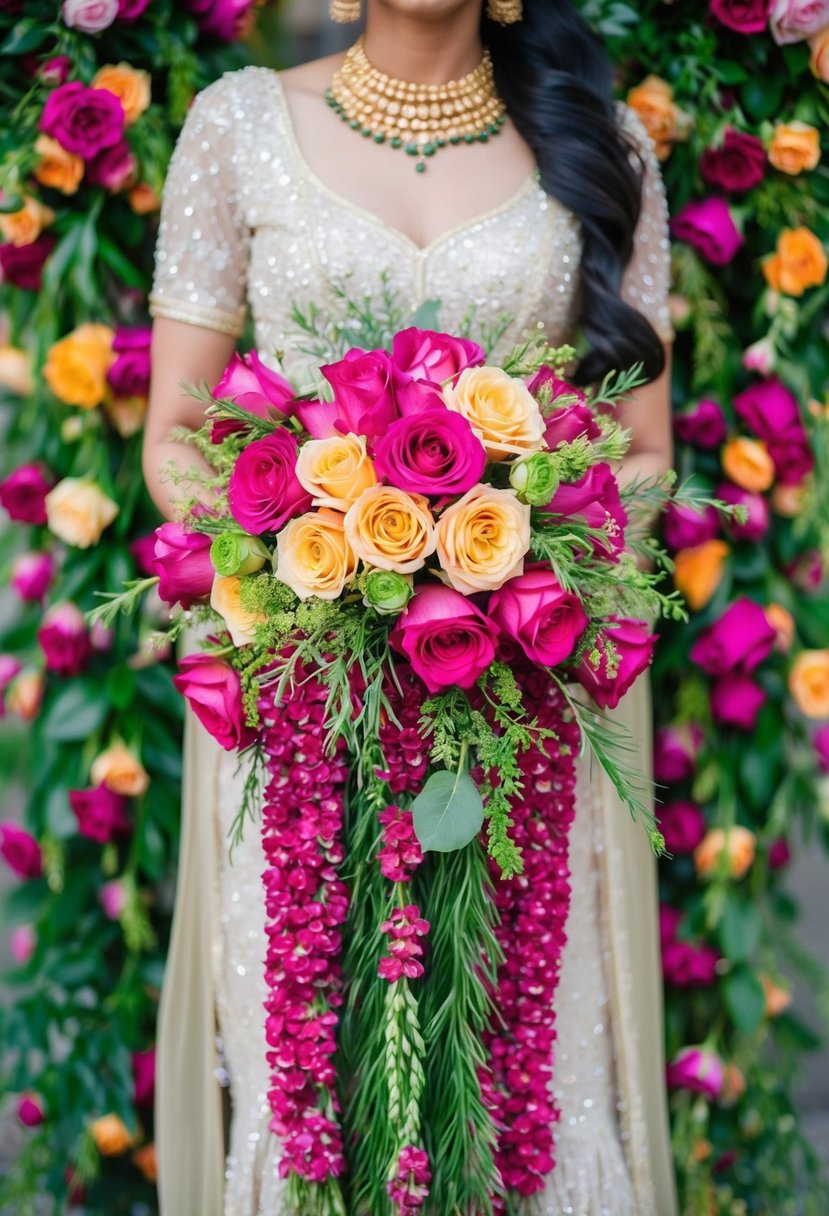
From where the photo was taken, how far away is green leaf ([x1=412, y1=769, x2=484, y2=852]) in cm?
131

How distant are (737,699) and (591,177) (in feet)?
3.23

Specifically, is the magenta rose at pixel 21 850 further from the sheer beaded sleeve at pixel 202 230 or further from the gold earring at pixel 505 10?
the gold earring at pixel 505 10

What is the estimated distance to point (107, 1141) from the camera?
89.0 inches

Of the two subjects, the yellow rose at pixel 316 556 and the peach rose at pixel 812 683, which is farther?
the peach rose at pixel 812 683

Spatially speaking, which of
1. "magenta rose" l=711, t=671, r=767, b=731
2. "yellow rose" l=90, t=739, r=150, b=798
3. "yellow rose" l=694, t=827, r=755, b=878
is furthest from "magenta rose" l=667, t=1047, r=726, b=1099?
"yellow rose" l=90, t=739, r=150, b=798

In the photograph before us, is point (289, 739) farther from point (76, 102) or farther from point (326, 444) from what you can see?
point (76, 102)

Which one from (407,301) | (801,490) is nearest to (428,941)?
(407,301)

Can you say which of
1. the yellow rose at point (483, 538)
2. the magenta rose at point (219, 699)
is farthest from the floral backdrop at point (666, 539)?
the yellow rose at point (483, 538)

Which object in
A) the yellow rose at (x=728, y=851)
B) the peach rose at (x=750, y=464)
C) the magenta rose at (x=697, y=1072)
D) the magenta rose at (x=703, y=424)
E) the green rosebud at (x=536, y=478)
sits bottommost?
the magenta rose at (x=697, y=1072)

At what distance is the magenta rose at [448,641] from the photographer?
129cm

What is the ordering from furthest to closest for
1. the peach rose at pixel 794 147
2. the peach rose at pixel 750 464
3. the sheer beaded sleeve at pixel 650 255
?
the peach rose at pixel 750 464
the peach rose at pixel 794 147
the sheer beaded sleeve at pixel 650 255

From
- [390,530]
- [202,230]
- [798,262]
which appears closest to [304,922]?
[390,530]

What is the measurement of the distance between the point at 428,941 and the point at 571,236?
1.05 metres

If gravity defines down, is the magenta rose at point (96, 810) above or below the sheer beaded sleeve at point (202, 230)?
below
